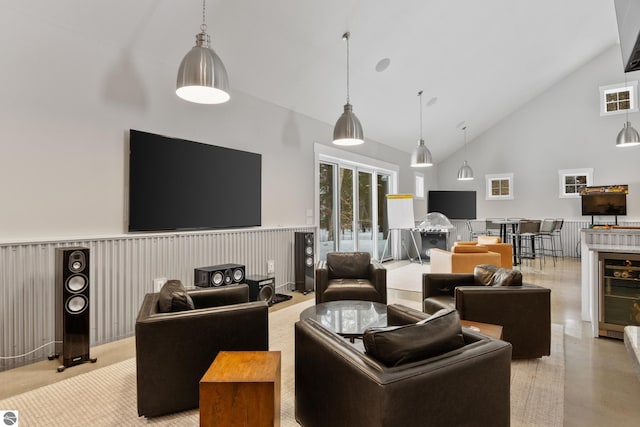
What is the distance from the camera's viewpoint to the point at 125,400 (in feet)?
7.54

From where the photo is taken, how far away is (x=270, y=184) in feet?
17.1

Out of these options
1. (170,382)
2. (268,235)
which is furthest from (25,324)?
(268,235)

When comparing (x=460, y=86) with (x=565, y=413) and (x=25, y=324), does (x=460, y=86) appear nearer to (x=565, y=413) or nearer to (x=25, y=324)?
(x=565, y=413)

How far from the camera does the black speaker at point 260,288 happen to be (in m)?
4.23

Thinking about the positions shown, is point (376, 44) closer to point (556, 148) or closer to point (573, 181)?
point (556, 148)

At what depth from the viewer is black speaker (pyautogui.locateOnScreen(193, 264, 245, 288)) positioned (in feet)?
12.7

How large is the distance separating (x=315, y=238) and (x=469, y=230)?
6.45 metres

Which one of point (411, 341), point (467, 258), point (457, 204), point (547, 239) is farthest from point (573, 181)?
point (411, 341)

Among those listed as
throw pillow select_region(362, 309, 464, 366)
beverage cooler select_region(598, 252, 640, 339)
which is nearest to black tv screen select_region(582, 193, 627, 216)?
beverage cooler select_region(598, 252, 640, 339)

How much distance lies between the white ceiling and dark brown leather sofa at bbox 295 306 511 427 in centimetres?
331

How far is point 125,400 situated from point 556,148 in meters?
10.8

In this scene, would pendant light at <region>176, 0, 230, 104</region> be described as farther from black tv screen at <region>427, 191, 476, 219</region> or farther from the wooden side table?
black tv screen at <region>427, 191, 476, 219</region>

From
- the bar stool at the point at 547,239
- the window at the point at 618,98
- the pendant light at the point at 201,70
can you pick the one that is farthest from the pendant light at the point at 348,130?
the window at the point at 618,98

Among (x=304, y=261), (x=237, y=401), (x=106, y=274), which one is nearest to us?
(x=237, y=401)
